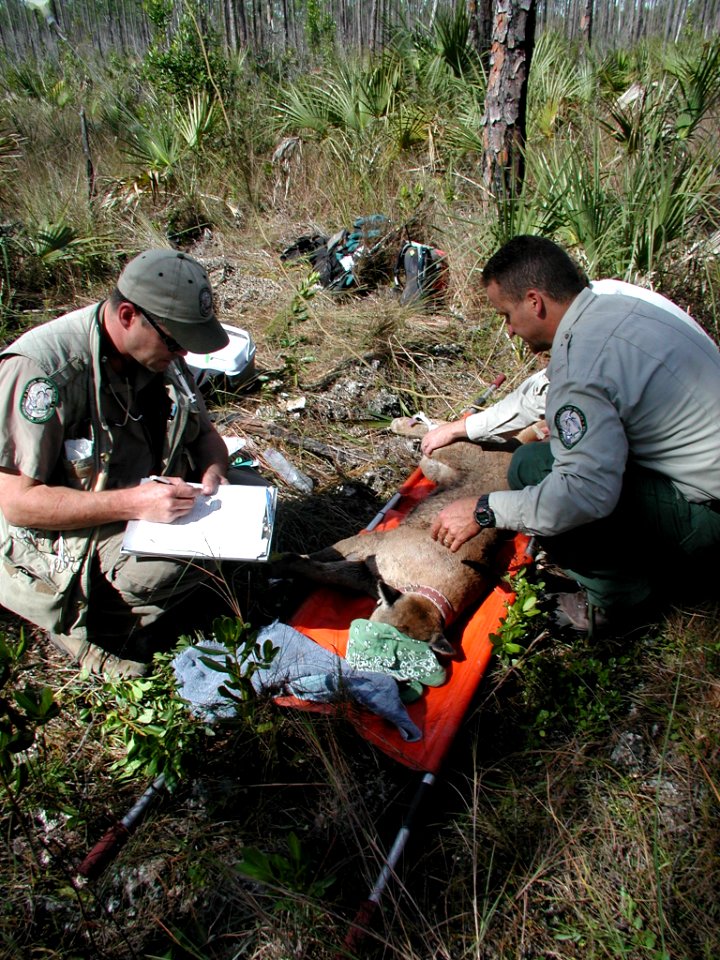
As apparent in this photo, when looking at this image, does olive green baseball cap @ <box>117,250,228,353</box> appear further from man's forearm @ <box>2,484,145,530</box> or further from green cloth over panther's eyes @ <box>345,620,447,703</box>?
green cloth over panther's eyes @ <box>345,620,447,703</box>

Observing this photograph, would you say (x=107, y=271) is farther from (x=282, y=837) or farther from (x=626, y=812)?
(x=626, y=812)

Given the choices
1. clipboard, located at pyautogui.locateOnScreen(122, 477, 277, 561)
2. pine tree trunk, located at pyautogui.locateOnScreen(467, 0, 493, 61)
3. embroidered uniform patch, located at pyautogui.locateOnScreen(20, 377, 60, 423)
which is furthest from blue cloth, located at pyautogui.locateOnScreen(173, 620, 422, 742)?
pine tree trunk, located at pyautogui.locateOnScreen(467, 0, 493, 61)

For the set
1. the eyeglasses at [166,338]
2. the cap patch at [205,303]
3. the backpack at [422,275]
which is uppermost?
the cap patch at [205,303]

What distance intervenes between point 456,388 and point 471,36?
667 cm

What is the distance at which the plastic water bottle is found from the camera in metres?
4.51

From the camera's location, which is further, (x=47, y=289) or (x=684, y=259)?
(x=47, y=289)

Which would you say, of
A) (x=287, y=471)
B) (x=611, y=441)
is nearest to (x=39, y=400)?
(x=287, y=471)

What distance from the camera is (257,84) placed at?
9.50 m

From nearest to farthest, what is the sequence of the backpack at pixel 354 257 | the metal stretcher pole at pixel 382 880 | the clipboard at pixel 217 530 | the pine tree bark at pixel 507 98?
the metal stretcher pole at pixel 382 880, the clipboard at pixel 217 530, the pine tree bark at pixel 507 98, the backpack at pixel 354 257

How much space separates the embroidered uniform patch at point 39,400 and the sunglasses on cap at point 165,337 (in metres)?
0.48

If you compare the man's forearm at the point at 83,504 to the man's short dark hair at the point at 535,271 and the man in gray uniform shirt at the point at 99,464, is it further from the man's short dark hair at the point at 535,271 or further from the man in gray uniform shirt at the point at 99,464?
the man's short dark hair at the point at 535,271

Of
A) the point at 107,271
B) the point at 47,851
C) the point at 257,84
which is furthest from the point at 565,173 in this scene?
the point at 257,84

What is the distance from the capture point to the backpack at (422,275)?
6.29 metres

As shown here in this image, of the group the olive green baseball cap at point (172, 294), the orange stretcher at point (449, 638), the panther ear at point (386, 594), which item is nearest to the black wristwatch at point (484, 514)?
the orange stretcher at point (449, 638)
